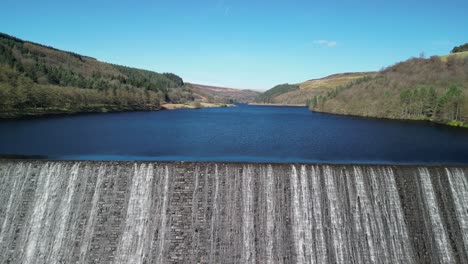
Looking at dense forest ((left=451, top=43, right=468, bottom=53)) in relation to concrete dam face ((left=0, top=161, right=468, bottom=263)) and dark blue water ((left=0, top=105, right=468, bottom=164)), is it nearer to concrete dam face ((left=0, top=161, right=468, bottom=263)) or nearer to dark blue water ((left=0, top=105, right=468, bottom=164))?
dark blue water ((left=0, top=105, right=468, bottom=164))

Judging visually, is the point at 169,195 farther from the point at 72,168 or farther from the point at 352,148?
the point at 352,148

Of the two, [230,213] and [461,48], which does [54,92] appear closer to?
[230,213]

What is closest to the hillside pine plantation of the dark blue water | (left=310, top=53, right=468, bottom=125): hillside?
(left=310, top=53, right=468, bottom=125): hillside

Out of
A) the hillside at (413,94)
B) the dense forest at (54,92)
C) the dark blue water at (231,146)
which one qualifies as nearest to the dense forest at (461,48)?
the hillside at (413,94)

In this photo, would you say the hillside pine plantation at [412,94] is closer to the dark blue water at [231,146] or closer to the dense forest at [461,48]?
the dark blue water at [231,146]

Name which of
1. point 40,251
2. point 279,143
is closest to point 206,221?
point 40,251
